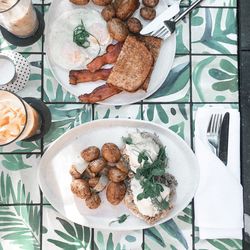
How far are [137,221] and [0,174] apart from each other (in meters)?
0.33

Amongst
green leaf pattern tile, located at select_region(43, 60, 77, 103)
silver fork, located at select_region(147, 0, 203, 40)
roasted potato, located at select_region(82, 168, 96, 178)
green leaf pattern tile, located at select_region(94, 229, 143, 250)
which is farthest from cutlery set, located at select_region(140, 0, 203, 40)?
green leaf pattern tile, located at select_region(94, 229, 143, 250)

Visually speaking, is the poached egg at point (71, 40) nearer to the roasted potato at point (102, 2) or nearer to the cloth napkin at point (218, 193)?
the roasted potato at point (102, 2)

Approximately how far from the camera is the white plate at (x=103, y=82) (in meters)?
1.31

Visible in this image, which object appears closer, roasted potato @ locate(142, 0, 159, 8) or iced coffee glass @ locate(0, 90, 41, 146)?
iced coffee glass @ locate(0, 90, 41, 146)

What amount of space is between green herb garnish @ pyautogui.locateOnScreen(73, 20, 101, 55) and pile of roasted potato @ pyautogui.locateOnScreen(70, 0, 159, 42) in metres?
0.05

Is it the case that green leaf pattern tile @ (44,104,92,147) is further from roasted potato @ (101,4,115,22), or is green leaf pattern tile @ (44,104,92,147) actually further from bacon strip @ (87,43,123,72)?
roasted potato @ (101,4,115,22)

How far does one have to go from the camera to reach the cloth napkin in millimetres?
1306

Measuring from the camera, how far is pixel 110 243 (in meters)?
1.33

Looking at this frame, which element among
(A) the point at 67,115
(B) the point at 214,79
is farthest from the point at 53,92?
(B) the point at 214,79

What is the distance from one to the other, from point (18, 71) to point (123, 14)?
262 millimetres

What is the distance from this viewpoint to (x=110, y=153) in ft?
4.16

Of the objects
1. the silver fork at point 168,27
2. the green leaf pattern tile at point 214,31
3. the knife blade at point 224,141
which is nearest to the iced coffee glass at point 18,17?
the silver fork at point 168,27

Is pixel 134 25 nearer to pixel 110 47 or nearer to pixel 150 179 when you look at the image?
pixel 110 47

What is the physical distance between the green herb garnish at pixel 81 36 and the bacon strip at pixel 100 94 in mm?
103
